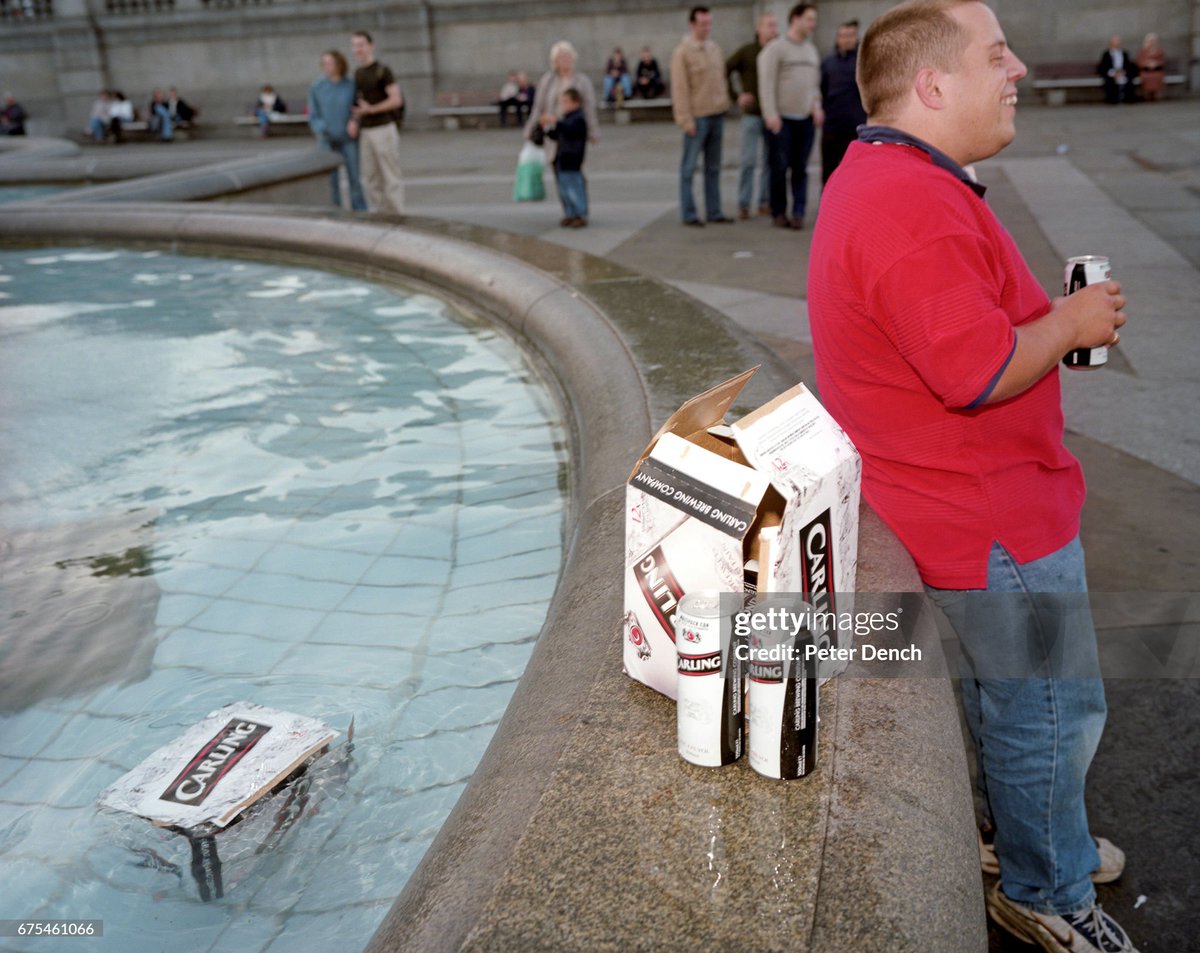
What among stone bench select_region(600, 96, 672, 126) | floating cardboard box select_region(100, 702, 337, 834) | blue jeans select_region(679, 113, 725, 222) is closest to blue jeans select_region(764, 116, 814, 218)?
blue jeans select_region(679, 113, 725, 222)

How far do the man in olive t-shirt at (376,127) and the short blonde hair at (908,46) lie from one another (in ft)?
32.0

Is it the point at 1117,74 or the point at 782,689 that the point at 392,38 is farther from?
the point at 782,689

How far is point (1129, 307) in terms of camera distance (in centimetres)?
716

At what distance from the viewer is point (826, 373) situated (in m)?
2.38

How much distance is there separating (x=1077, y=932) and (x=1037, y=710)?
492 millimetres

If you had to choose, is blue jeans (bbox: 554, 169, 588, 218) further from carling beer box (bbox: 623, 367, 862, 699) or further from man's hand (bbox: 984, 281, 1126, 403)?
carling beer box (bbox: 623, 367, 862, 699)

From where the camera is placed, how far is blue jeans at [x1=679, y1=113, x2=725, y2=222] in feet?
35.4

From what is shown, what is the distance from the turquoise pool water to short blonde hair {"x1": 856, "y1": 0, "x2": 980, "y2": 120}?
1.65 meters

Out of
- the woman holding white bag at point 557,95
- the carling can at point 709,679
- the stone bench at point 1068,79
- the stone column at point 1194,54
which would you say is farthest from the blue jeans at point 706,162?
the stone column at point 1194,54

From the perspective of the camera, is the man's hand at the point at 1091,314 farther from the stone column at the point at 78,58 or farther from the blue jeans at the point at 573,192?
the stone column at the point at 78,58

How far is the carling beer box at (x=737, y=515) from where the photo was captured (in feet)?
5.59

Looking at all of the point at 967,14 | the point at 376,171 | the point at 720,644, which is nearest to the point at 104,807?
the point at 720,644

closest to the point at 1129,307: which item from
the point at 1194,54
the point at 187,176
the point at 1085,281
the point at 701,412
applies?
the point at 1085,281

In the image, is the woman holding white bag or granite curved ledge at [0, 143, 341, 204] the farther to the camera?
granite curved ledge at [0, 143, 341, 204]
